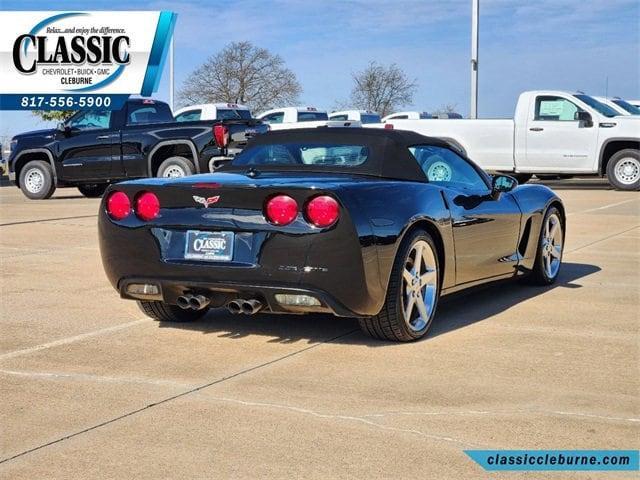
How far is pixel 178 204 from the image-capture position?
5.71 m

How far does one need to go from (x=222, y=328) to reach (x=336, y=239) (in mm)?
1360

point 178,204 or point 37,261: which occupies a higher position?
point 178,204

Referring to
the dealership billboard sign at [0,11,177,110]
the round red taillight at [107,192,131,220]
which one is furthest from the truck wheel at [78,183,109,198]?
the round red taillight at [107,192,131,220]

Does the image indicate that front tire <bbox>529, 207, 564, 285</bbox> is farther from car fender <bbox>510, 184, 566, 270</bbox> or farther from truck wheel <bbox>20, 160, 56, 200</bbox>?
truck wheel <bbox>20, 160, 56, 200</bbox>

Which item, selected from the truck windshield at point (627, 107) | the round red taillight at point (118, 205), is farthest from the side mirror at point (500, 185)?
the truck windshield at point (627, 107)

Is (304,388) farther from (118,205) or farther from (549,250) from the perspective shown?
(549,250)

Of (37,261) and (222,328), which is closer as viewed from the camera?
(222,328)

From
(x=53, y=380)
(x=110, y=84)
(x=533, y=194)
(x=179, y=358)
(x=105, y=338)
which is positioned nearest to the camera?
(x=53, y=380)

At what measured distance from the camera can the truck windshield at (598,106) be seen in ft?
67.5

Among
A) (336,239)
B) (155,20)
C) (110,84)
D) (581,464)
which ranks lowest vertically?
(581,464)

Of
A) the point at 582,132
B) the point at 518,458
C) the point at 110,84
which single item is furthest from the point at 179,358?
the point at 110,84

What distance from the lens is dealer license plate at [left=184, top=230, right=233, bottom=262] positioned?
5559mm

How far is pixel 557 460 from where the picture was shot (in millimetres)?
3893

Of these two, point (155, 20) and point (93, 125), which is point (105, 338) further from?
point (155, 20)
